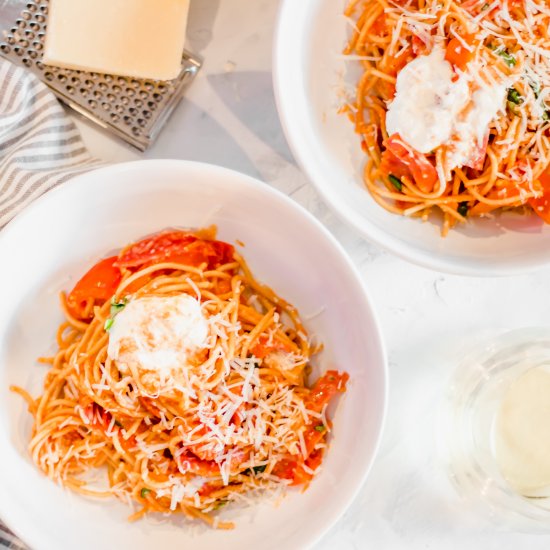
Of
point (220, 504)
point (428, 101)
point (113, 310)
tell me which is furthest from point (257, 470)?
point (428, 101)

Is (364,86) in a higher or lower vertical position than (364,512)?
higher

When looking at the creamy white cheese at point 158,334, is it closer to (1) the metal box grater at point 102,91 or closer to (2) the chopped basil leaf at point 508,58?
(1) the metal box grater at point 102,91

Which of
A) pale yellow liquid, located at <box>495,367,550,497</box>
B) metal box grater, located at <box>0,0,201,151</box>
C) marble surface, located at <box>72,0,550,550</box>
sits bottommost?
pale yellow liquid, located at <box>495,367,550,497</box>

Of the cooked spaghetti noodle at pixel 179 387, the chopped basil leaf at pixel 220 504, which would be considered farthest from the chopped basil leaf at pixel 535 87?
the chopped basil leaf at pixel 220 504

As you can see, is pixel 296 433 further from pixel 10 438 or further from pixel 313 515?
pixel 10 438

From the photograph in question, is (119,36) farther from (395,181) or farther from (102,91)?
(395,181)

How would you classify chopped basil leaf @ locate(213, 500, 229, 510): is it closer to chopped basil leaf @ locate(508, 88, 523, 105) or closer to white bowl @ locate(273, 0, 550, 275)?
white bowl @ locate(273, 0, 550, 275)

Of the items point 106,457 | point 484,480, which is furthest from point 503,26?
point 106,457

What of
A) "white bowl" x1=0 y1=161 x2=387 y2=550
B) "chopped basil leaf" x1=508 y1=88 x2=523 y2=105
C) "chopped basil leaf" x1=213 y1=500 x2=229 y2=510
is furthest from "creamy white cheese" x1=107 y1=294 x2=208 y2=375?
"chopped basil leaf" x1=508 y1=88 x2=523 y2=105
